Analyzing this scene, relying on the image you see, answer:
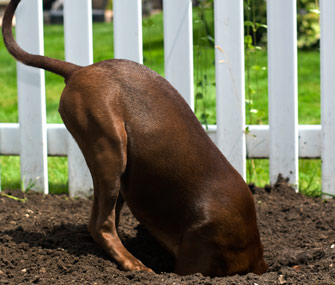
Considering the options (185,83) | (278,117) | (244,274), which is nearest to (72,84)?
(244,274)

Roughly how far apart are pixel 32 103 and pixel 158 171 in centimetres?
147

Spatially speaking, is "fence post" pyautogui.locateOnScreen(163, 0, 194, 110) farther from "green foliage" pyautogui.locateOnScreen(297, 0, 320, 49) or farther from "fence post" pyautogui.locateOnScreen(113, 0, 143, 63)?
"green foliage" pyautogui.locateOnScreen(297, 0, 320, 49)

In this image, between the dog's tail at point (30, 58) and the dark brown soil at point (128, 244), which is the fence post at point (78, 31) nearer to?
the dark brown soil at point (128, 244)

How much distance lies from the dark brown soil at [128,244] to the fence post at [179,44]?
2.40 ft

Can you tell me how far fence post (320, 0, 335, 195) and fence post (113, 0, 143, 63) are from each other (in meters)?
1.00

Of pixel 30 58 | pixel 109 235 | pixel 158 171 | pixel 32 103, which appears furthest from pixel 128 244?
pixel 32 103

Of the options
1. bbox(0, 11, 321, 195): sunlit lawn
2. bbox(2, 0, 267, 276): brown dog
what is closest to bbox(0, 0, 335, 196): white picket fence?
bbox(0, 11, 321, 195): sunlit lawn

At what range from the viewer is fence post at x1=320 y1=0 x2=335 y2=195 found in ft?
12.7

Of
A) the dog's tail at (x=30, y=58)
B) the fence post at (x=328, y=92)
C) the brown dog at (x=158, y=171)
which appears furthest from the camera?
the fence post at (x=328, y=92)

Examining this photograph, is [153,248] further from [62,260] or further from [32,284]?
[32,284]

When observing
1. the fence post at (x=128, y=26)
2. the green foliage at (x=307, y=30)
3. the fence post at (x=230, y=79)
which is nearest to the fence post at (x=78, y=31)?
the fence post at (x=128, y=26)

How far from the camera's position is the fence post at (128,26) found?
3.91 m

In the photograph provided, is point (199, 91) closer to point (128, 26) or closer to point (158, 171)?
point (128, 26)

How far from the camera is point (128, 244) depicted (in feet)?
10.4
